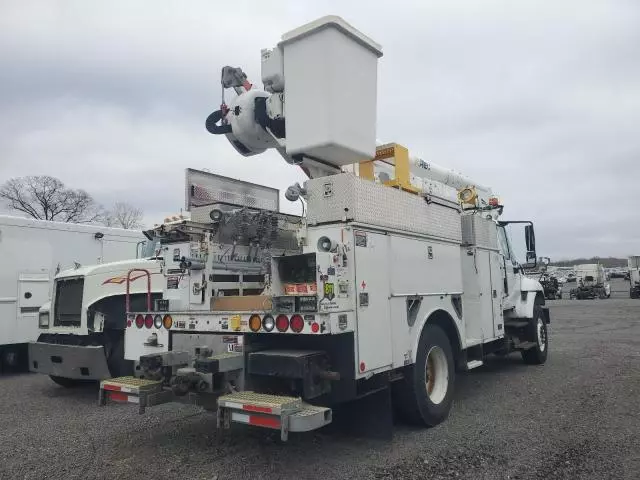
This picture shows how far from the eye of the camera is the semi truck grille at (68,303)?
27.5ft

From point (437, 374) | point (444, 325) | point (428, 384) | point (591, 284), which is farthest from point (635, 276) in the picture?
point (428, 384)

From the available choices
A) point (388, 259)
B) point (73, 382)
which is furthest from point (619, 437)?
point (73, 382)

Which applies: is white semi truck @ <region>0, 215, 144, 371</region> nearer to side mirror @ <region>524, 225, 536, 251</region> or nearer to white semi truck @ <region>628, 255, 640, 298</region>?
side mirror @ <region>524, 225, 536, 251</region>

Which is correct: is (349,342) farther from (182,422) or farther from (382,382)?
(182,422)

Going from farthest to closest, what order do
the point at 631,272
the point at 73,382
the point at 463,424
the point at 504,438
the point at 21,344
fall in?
the point at 631,272, the point at 21,344, the point at 73,382, the point at 463,424, the point at 504,438

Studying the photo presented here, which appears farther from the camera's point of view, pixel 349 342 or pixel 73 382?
pixel 73 382

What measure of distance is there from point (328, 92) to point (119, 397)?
3.49m

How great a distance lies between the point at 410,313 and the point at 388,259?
27.7 inches

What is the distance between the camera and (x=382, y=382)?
5070 millimetres

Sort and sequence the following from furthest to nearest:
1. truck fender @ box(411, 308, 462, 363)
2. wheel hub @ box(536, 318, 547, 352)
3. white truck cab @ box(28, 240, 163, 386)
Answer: wheel hub @ box(536, 318, 547, 352) < white truck cab @ box(28, 240, 163, 386) < truck fender @ box(411, 308, 462, 363)

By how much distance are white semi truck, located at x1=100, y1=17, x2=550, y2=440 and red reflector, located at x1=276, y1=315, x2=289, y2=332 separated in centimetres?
1

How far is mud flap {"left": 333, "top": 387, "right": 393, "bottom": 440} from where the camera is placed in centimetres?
518

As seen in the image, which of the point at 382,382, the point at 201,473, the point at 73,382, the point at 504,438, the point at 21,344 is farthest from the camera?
the point at 21,344

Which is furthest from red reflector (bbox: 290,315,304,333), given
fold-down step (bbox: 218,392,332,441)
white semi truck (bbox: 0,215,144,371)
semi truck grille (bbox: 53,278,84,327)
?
white semi truck (bbox: 0,215,144,371)
